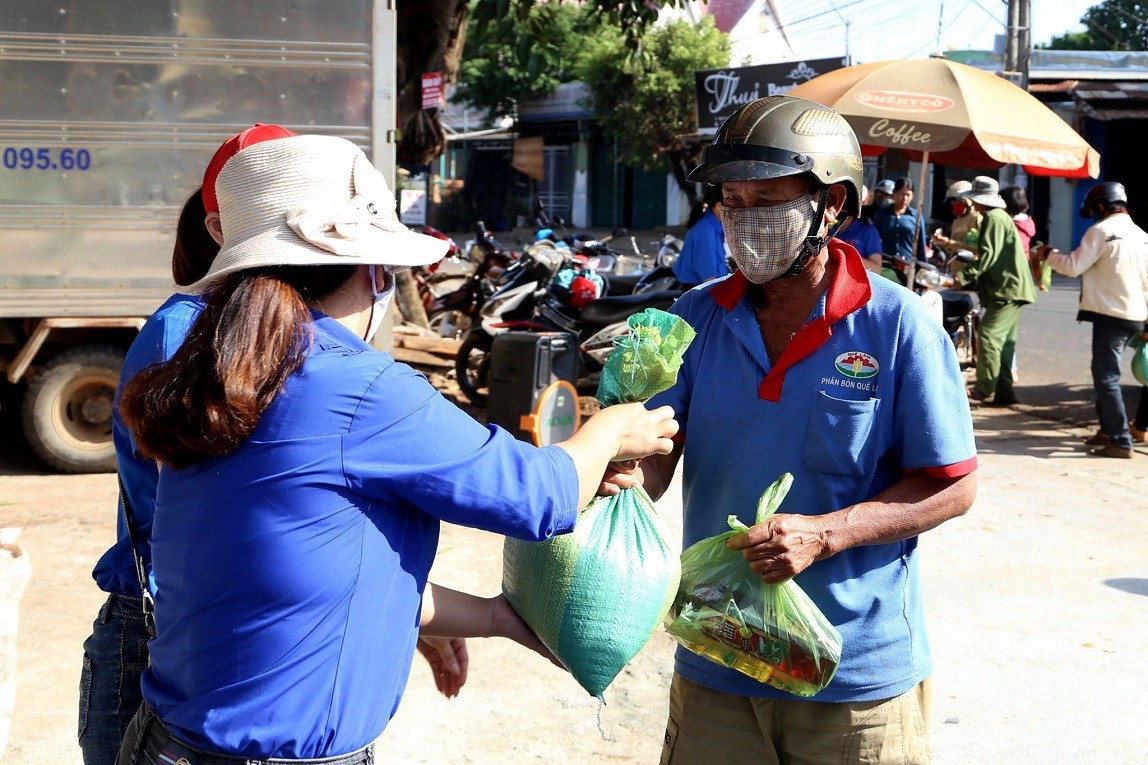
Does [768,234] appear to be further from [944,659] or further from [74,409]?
[74,409]

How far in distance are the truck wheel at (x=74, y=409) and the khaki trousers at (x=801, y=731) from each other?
581cm

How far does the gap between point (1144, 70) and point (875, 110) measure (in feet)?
63.7

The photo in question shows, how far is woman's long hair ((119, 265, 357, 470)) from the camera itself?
1.59 metres

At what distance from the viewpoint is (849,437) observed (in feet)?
7.59

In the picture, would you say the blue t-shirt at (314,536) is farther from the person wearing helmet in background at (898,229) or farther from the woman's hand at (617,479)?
the person wearing helmet in background at (898,229)

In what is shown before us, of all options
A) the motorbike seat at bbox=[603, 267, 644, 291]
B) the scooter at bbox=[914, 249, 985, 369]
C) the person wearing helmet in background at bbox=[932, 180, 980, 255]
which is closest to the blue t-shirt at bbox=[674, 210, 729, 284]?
the motorbike seat at bbox=[603, 267, 644, 291]

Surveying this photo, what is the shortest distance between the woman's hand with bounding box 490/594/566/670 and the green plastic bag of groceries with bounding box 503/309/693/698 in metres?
0.04

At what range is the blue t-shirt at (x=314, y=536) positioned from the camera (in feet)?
5.38

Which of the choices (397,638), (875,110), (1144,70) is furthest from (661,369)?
(1144,70)

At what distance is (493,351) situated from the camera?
816cm

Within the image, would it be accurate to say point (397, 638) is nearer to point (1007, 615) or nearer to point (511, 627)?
point (511, 627)

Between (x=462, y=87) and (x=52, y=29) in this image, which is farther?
(x=462, y=87)

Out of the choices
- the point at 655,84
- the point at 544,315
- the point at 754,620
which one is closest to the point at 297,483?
the point at 754,620

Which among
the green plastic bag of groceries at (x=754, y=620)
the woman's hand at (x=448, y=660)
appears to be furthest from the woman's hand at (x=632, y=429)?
the woman's hand at (x=448, y=660)
